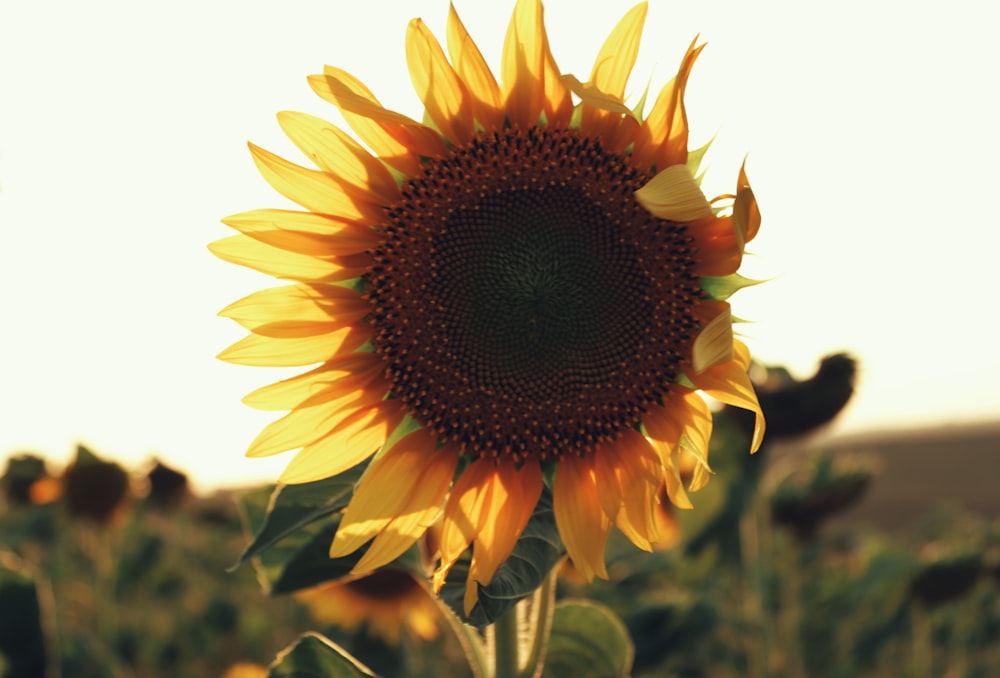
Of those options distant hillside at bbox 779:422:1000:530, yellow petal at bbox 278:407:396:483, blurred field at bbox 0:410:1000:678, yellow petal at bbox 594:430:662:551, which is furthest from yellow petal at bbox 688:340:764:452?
distant hillside at bbox 779:422:1000:530

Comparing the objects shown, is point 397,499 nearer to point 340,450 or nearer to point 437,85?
point 340,450

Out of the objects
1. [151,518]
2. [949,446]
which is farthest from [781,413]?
[949,446]

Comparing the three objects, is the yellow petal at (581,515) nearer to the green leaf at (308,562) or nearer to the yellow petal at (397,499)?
the yellow petal at (397,499)

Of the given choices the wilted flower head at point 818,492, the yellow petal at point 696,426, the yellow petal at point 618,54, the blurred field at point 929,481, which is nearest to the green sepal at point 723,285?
the yellow petal at point 696,426

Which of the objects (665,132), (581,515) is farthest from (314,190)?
(581,515)

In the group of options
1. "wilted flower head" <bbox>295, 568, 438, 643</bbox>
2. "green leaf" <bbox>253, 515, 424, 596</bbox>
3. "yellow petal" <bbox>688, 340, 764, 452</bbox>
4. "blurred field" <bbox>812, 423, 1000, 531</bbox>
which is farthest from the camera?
"blurred field" <bbox>812, 423, 1000, 531</bbox>

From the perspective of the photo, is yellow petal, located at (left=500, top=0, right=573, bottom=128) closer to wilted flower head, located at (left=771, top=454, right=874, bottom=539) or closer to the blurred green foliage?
the blurred green foliage
